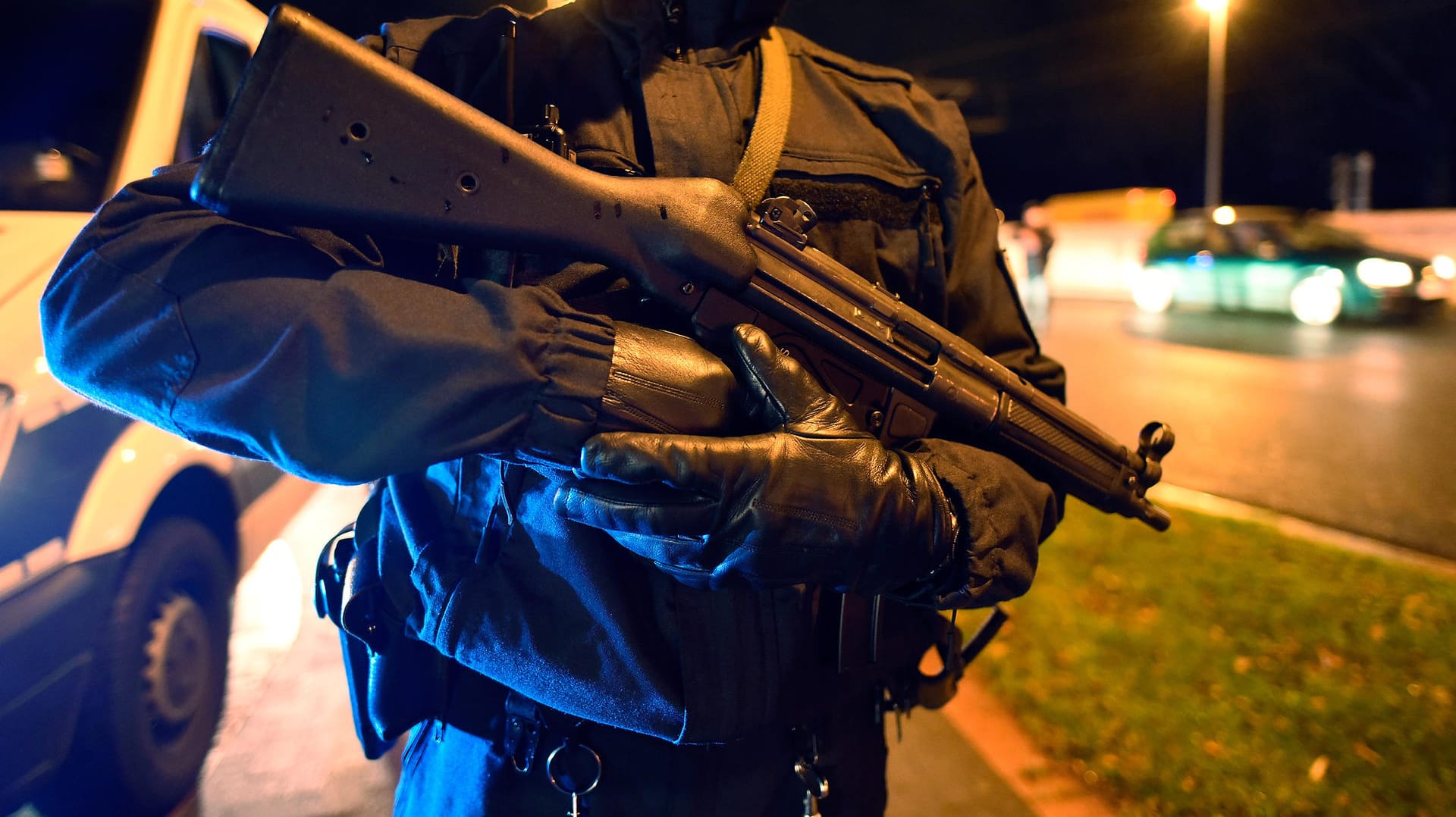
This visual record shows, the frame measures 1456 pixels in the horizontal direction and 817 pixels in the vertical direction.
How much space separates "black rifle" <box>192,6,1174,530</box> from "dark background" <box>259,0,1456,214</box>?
5.36m

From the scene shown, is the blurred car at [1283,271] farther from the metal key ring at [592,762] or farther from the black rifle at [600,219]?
the metal key ring at [592,762]

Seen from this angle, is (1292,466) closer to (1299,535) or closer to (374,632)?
(1299,535)

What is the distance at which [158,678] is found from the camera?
216cm

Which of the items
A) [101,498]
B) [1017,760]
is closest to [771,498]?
[101,498]

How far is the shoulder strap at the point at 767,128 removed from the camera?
1.20 metres

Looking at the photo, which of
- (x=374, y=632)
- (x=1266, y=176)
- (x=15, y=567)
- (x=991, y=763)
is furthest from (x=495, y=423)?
(x=1266, y=176)

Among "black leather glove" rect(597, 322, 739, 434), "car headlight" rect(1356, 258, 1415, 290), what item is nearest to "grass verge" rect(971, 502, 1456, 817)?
"black leather glove" rect(597, 322, 739, 434)

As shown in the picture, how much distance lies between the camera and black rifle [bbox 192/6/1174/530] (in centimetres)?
85

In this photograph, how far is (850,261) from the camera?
1.31 m

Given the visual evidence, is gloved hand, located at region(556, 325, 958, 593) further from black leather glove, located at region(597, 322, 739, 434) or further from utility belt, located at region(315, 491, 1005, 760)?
utility belt, located at region(315, 491, 1005, 760)

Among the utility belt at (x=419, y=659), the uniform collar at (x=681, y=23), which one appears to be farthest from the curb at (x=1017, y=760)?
the uniform collar at (x=681, y=23)

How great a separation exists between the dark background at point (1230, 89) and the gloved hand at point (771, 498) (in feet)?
18.5

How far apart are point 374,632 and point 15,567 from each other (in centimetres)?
104

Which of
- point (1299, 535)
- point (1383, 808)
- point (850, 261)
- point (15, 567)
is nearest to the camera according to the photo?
point (850, 261)
